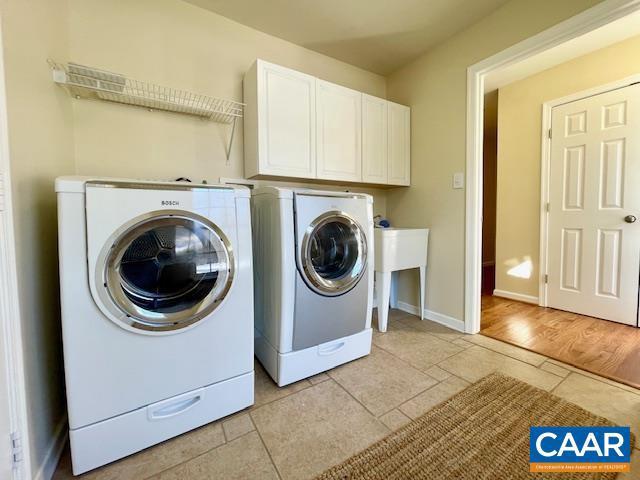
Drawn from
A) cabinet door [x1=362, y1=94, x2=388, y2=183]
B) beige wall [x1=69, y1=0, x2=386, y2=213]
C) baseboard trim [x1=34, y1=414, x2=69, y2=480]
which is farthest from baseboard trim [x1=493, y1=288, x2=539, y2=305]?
baseboard trim [x1=34, y1=414, x2=69, y2=480]

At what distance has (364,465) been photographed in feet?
3.12

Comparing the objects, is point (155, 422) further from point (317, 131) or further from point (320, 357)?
point (317, 131)

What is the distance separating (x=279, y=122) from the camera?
1761mm

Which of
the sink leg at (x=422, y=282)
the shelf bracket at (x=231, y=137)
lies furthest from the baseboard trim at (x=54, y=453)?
the sink leg at (x=422, y=282)

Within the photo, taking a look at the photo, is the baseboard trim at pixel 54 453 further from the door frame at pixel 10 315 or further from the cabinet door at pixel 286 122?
the cabinet door at pixel 286 122

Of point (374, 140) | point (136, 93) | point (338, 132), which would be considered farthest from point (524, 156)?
point (136, 93)

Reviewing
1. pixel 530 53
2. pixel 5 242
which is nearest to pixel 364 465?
pixel 5 242

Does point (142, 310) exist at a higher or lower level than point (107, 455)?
higher

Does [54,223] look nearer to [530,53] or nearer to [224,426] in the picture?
[224,426]

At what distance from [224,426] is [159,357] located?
0.44m

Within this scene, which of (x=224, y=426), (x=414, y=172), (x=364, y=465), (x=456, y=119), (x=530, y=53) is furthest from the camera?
(x=414, y=172)

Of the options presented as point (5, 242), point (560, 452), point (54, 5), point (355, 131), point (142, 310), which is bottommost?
point (560, 452)

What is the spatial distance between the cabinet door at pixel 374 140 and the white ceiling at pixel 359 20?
0.44 metres

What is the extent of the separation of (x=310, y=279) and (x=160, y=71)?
1.62m
